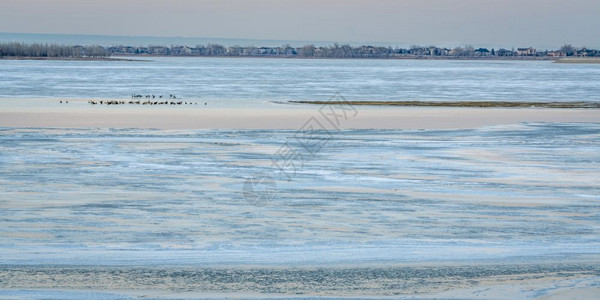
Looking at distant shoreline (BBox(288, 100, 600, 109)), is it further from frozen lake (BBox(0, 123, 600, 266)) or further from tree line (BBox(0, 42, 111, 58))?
tree line (BBox(0, 42, 111, 58))

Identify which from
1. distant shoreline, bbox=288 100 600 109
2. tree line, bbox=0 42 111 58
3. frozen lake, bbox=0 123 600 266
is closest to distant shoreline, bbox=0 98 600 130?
distant shoreline, bbox=288 100 600 109

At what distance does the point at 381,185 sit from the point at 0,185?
181 inches

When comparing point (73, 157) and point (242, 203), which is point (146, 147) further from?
point (242, 203)

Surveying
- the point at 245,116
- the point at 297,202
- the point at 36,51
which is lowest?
the point at 36,51

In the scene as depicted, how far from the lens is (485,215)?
9.22 m

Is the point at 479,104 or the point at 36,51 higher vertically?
the point at 479,104

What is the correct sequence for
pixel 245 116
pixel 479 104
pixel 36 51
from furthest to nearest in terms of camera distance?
1. pixel 36 51
2. pixel 479 104
3. pixel 245 116

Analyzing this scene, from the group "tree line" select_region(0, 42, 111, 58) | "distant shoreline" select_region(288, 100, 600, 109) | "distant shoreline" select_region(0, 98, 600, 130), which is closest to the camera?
"distant shoreline" select_region(0, 98, 600, 130)

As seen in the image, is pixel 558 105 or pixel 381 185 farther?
pixel 558 105

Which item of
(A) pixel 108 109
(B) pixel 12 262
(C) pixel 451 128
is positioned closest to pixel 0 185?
(B) pixel 12 262

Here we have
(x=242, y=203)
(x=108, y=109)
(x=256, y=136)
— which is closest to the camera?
(x=242, y=203)

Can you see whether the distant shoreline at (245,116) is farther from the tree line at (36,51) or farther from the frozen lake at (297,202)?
the tree line at (36,51)

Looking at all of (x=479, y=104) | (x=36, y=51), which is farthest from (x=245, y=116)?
(x=36, y=51)

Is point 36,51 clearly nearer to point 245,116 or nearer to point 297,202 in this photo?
point 245,116
